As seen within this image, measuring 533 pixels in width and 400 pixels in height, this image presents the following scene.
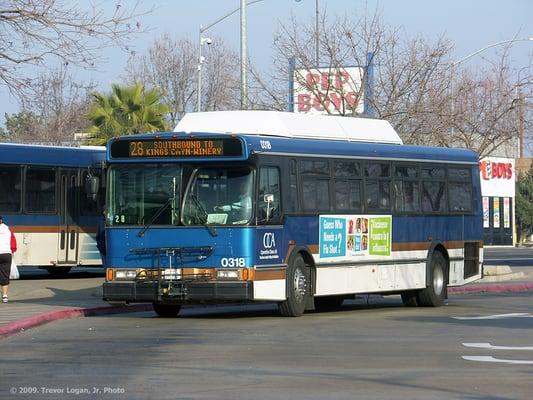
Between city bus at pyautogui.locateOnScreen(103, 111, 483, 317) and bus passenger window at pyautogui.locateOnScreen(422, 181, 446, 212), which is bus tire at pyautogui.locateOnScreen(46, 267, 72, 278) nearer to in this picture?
bus passenger window at pyautogui.locateOnScreen(422, 181, 446, 212)

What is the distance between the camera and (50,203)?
32.4 m

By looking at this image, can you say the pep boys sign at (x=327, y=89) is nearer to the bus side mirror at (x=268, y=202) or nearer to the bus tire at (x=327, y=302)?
the bus tire at (x=327, y=302)

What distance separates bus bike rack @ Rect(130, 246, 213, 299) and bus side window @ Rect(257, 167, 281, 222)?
3.46ft

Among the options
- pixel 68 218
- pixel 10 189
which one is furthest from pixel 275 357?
pixel 68 218

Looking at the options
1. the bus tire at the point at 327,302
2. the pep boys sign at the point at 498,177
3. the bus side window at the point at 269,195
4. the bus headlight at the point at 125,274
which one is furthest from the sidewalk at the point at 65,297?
the pep boys sign at the point at 498,177

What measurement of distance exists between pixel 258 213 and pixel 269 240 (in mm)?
529

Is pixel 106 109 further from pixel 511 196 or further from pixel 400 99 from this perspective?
pixel 511 196

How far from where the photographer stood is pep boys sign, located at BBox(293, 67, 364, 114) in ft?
127

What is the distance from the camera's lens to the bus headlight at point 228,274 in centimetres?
2055

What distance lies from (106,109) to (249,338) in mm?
31071

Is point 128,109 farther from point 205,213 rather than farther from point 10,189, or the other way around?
point 205,213

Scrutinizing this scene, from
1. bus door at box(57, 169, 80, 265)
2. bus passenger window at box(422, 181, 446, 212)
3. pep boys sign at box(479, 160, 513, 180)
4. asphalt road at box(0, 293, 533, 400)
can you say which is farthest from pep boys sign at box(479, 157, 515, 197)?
asphalt road at box(0, 293, 533, 400)

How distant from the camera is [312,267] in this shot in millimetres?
22188
